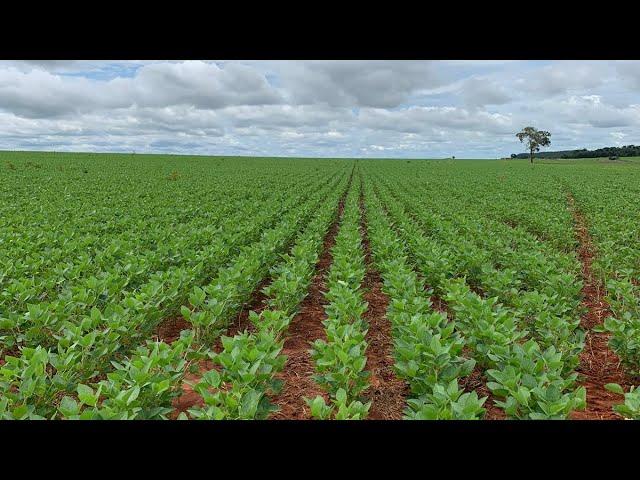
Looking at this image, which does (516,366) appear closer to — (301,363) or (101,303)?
(301,363)

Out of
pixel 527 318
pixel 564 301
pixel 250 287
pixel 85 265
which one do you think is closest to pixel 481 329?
pixel 527 318

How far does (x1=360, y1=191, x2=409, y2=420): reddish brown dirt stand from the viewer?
404 centimetres

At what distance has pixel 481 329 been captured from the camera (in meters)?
4.28

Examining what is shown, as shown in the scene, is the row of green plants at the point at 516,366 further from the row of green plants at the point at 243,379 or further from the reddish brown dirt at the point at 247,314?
the reddish brown dirt at the point at 247,314

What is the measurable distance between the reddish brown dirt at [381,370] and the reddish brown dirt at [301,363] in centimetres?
52

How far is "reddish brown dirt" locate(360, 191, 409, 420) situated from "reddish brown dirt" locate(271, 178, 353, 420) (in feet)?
1.70

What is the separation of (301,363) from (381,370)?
906mm

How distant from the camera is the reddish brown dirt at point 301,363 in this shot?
13.6 feet
